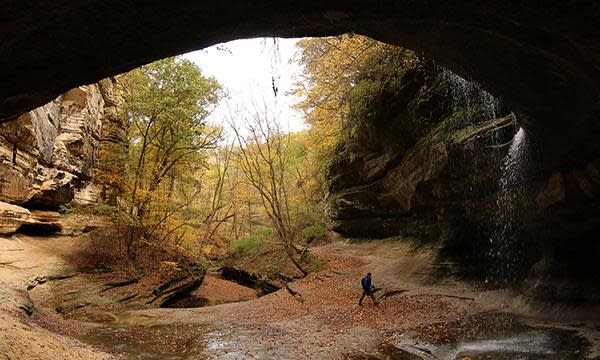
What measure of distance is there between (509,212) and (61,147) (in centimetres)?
2257

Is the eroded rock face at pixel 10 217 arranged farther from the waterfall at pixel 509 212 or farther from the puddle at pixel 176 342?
the waterfall at pixel 509 212

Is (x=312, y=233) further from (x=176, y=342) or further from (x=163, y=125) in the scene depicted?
(x=176, y=342)

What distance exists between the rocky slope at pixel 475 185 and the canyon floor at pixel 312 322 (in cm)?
119

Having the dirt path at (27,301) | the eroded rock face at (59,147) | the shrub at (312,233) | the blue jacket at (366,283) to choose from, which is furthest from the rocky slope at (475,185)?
the eroded rock face at (59,147)

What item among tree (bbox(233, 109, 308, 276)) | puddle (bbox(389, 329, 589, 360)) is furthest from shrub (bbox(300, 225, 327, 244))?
puddle (bbox(389, 329, 589, 360))

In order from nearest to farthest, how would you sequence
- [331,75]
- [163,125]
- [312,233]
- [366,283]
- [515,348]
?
[515,348]
[366,283]
[331,75]
[163,125]
[312,233]

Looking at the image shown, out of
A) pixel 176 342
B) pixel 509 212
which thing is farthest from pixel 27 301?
pixel 509 212

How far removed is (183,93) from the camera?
1914 cm

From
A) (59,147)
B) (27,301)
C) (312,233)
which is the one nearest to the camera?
(27,301)

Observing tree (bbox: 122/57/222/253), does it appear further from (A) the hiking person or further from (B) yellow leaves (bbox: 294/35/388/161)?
(A) the hiking person

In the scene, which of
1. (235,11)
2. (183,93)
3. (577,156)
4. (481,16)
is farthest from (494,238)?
(183,93)

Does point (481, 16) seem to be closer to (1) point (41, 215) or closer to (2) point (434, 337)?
(2) point (434, 337)

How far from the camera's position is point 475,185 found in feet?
42.1

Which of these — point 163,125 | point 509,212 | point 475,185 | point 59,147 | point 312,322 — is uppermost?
point 163,125
